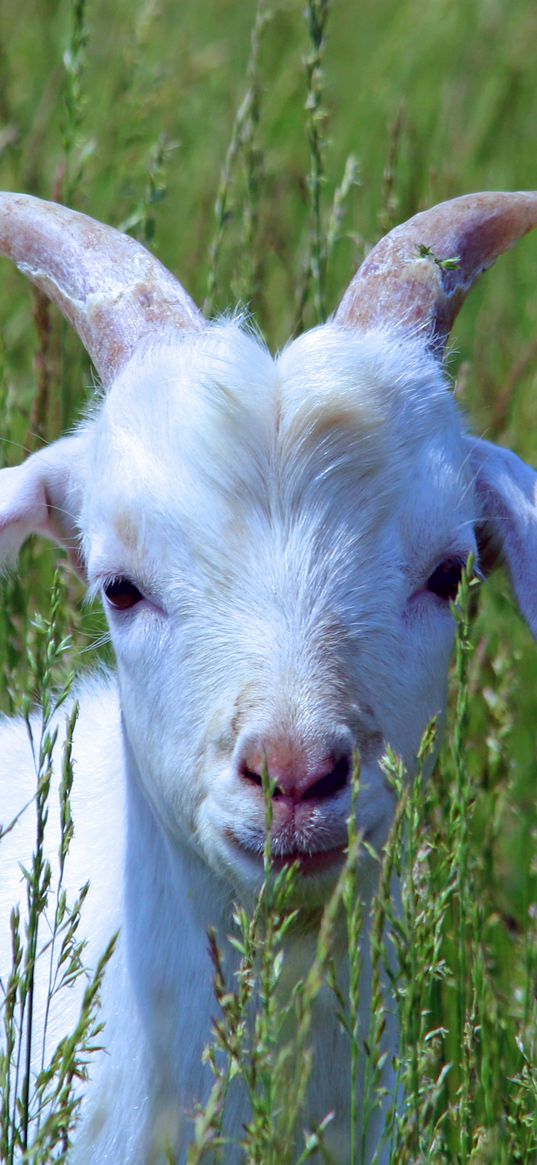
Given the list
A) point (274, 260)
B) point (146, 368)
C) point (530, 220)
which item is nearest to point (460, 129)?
point (274, 260)

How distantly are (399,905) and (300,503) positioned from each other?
0.86 meters

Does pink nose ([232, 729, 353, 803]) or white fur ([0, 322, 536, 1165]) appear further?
white fur ([0, 322, 536, 1165])

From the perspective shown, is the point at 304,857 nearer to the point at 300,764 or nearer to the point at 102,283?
Answer: the point at 300,764

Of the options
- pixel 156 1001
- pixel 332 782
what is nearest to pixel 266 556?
pixel 332 782

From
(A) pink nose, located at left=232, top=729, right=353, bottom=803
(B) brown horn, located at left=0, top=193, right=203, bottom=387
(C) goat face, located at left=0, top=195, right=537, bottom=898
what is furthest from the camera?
(B) brown horn, located at left=0, top=193, right=203, bottom=387

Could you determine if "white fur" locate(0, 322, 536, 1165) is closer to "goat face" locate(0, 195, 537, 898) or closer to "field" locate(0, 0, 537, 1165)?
"goat face" locate(0, 195, 537, 898)

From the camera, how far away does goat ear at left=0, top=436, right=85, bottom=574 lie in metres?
2.92

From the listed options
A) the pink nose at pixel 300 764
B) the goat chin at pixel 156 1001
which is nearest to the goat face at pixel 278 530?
the pink nose at pixel 300 764

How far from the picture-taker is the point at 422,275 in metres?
2.89

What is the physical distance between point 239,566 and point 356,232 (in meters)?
3.12

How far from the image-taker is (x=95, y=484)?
2.78m

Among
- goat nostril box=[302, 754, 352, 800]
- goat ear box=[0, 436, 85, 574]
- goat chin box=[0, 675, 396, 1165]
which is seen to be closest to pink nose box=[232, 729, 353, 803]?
goat nostril box=[302, 754, 352, 800]

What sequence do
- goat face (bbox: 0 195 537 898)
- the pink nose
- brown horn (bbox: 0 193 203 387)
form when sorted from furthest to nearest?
Result: brown horn (bbox: 0 193 203 387)
goat face (bbox: 0 195 537 898)
the pink nose

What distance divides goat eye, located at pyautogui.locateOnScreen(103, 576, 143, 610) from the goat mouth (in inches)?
20.1
